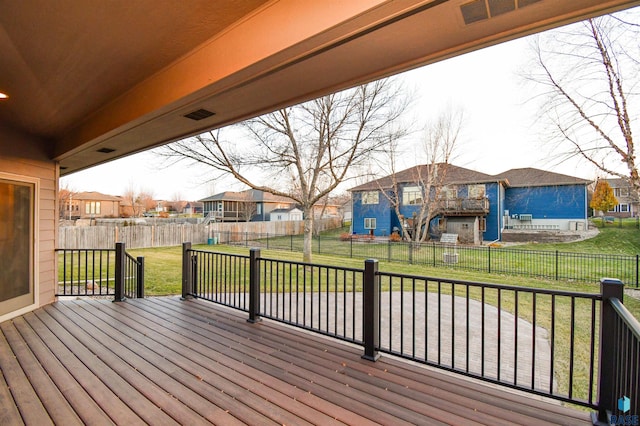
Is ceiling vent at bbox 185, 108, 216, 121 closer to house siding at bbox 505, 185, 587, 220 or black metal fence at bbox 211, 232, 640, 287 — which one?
black metal fence at bbox 211, 232, 640, 287

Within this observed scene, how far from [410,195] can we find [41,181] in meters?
18.6

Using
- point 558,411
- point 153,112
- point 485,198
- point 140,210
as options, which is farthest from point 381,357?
point 140,210

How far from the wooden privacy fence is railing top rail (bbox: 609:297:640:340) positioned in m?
13.0

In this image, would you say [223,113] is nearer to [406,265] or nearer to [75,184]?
[406,265]

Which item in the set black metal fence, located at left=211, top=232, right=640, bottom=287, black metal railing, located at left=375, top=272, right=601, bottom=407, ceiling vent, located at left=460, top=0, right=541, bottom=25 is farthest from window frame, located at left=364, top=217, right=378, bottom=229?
ceiling vent, located at left=460, top=0, right=541, bottom=25

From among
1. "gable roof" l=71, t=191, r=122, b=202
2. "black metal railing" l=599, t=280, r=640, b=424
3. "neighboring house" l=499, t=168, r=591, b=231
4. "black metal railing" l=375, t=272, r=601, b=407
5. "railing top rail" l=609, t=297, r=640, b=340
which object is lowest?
"black metal railing" l=375, t=272, r=601, b=407

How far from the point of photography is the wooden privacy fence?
40.7 ft

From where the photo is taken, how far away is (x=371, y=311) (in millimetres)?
2715

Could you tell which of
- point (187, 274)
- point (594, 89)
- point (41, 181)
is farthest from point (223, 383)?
point (594, 89)

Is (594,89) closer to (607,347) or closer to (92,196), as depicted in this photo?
(607,347)

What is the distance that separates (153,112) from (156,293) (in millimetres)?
5043

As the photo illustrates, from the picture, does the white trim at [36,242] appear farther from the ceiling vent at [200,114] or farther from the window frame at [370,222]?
the window frame at [370,222]

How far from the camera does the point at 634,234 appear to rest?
15.9 m

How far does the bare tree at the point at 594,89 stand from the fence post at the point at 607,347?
6798 millimetres
